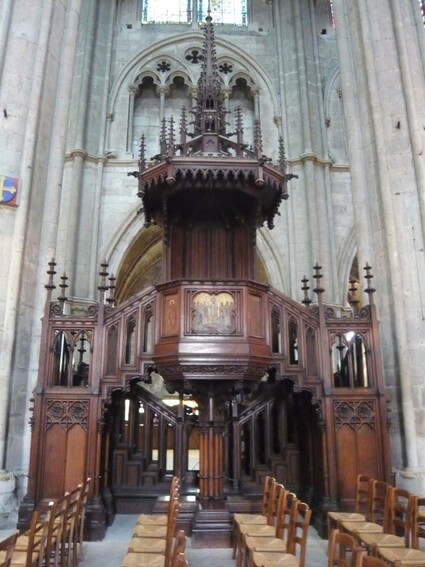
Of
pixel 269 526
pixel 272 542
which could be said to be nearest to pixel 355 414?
pixel 269 526

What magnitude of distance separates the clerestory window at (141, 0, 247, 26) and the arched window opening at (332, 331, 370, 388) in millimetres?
13671

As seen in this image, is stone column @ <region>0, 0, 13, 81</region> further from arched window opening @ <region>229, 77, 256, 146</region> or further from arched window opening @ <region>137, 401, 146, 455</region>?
arched window opening @ <region>229, 77, 256, 146</region>

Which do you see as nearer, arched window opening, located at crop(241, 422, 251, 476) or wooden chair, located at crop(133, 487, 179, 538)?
wooden chair, located at crop(133, 487, 179, 538)

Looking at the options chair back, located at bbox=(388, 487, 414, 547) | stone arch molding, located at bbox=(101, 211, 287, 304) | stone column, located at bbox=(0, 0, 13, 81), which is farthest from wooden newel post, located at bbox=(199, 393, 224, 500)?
stone arch molding, located at bbox=(101, 211, 287, 304)

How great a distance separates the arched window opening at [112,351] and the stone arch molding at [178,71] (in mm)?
10290

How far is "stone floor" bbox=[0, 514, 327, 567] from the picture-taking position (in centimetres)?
510

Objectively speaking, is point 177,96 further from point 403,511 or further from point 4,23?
point 403,511

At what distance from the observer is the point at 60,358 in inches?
277

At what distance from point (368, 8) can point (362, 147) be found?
257 cm

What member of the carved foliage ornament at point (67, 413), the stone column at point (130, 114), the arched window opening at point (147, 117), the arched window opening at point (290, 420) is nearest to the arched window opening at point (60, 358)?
the carved foliage ornament at point (67, 413)

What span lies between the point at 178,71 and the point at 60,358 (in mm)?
11959

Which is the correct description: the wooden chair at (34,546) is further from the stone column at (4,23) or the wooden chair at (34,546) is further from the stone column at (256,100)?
the stone column at (256,100)

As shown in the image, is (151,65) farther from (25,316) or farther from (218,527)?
(218,527)

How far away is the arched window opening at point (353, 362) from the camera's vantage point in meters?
6.93
